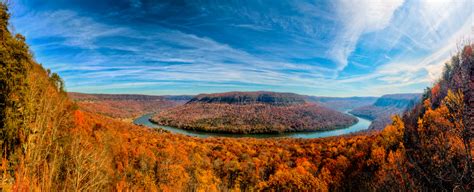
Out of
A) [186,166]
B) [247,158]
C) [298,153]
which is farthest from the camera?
[298,153]

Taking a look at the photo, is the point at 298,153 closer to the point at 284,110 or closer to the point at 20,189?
the point at 20,189

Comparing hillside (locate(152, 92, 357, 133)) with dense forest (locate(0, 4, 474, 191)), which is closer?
dense forest (locate(0, 4, 474, 191))

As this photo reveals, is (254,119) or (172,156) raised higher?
(172,156)

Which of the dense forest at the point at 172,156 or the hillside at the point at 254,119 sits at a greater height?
the dense forest at the point at 172,156

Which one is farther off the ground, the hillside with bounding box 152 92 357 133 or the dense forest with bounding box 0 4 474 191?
the dense forest with bounding box 0 4 474 191

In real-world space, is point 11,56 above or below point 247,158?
above

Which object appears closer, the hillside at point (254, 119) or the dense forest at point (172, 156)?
the dense forest at point (172, 156)

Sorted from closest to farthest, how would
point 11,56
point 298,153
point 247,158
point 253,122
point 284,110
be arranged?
point 11,56, point 247,158, point 298,153, point 253,122, point 284,110

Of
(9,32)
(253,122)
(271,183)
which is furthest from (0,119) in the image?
(253,122)
